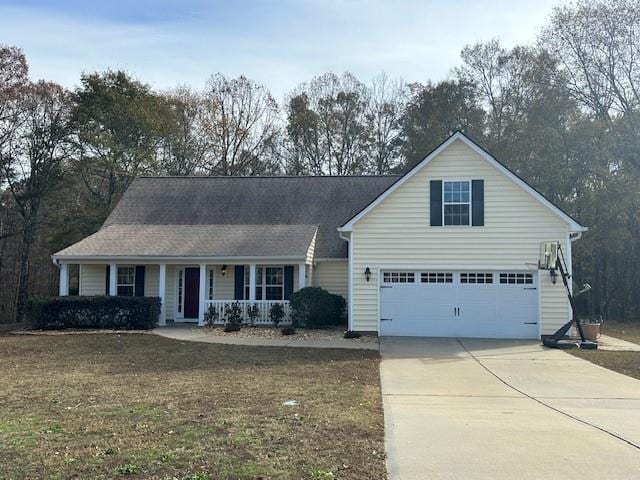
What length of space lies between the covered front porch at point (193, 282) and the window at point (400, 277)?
336cm

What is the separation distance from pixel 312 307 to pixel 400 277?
3.12m

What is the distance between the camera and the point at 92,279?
20.3 meters

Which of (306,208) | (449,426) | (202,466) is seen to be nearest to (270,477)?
(202,466)

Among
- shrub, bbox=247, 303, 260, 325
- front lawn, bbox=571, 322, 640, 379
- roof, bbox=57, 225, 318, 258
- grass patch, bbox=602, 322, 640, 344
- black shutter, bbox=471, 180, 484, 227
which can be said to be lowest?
grass patch, bbox=602, 322, 640, 344

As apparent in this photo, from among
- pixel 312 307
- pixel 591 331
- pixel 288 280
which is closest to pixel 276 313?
pixel 312 307

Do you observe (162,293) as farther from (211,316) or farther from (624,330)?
(624,330)

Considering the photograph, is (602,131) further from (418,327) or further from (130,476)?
(130,476)

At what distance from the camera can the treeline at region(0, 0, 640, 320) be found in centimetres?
2609

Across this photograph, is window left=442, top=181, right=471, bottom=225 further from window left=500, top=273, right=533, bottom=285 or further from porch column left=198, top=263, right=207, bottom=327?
porch column left=198, top=263, right=207, bottom=327

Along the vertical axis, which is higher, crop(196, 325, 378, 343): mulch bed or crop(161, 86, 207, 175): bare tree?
crop(161, 86, 207, 175): bare tree

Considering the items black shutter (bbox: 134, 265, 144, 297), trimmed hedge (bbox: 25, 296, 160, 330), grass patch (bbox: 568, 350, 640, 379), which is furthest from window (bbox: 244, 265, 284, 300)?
grass patch (bbox: 568, 350, 640, 379)

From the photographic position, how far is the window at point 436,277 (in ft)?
54.5

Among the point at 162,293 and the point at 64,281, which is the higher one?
the point at 64,281

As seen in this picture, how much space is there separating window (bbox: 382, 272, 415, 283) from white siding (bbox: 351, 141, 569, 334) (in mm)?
306
